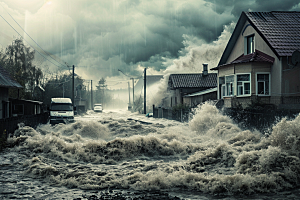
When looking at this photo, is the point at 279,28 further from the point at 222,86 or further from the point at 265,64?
the point at 222,86

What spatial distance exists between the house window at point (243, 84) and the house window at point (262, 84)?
0.72 metres

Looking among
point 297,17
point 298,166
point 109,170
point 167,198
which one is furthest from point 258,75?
point 167,198

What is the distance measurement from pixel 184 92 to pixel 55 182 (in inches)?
1393

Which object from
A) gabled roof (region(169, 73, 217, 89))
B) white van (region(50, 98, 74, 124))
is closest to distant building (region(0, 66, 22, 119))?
white van (region(50, 98, 74, 124))

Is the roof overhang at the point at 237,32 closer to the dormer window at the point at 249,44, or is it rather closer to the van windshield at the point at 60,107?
the dormer window at the point at 249,44

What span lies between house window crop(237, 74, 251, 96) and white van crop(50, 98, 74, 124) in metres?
15.1

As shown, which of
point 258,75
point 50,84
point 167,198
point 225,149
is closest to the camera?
point 167,198

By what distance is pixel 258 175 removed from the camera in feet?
28.3

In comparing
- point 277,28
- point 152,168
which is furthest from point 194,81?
point 152,168

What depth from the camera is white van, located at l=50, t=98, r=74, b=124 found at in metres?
28.3

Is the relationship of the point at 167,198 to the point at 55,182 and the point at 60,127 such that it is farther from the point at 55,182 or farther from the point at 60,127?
the point at 60,127

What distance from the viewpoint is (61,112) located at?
29219 millimetres

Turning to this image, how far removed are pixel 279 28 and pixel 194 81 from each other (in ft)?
66.0

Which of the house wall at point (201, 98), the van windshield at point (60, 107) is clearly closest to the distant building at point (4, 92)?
the van windshield at point (60, 107)
